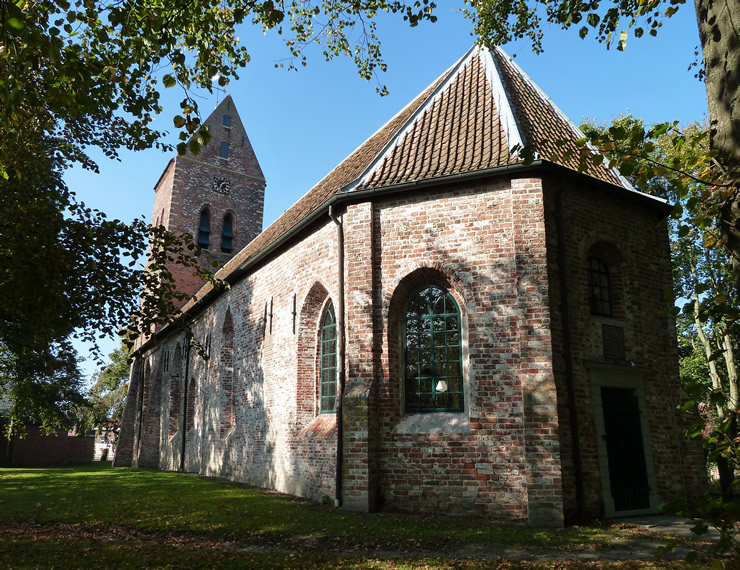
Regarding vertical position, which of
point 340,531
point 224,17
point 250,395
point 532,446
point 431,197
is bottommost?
point 340,531

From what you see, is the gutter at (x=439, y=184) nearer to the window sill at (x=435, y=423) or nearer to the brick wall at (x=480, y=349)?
the brick wall at (x=480, y=349)

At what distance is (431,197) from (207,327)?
12004mm

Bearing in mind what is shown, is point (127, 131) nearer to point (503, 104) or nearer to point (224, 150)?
point (503, 104)

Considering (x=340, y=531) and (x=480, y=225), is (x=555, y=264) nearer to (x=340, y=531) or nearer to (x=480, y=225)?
(x=480, y=225)

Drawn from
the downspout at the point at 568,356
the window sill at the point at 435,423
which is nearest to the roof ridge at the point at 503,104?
the downspout at the point at 568,356

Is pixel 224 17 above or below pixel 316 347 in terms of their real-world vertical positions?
above

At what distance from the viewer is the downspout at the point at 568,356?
28.0 feet

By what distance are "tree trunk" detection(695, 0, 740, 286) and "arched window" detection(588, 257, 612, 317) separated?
7.04m

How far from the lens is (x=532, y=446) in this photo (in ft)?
27.7

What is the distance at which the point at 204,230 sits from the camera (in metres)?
29.5

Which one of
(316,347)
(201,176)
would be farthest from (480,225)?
(201,176)

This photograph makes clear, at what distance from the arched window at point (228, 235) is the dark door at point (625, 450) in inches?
939

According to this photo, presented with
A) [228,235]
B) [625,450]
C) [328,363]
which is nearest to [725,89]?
[625,450]

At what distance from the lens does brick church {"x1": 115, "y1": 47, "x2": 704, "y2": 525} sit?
880 centimetres
